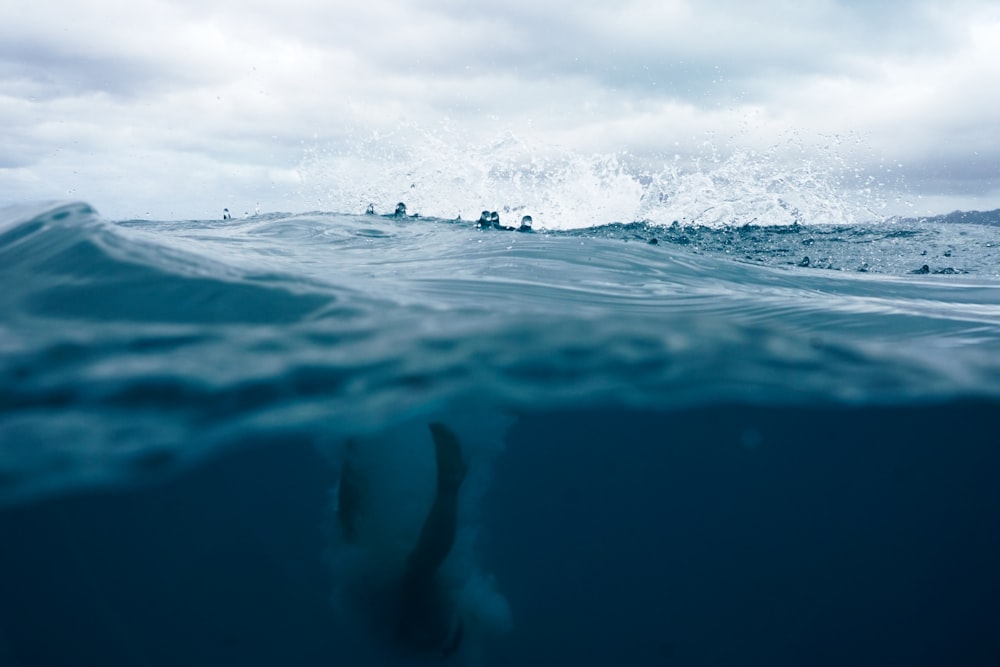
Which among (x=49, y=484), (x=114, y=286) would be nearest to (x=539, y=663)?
(x=49, y=484)

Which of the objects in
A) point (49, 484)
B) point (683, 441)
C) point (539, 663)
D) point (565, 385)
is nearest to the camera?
point (49, 484)

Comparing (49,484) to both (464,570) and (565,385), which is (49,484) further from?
(565,385)

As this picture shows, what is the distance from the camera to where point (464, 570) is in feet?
17.6

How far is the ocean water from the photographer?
4875 mm

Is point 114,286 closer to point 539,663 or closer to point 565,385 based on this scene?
point 565,385

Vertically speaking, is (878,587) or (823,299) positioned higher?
(823,299)

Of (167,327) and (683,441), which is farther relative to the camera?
(683,441)

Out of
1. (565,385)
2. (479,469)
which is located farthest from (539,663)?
(565,385)

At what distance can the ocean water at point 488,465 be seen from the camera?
4875 millimetres

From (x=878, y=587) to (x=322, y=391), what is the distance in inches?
192

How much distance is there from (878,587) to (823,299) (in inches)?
130

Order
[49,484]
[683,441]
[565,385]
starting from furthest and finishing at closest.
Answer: [683,441] < [565,385] < [49,484]

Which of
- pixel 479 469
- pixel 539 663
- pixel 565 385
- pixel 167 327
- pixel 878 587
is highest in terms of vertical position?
pixel 167 327

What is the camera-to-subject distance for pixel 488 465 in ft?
19.0
